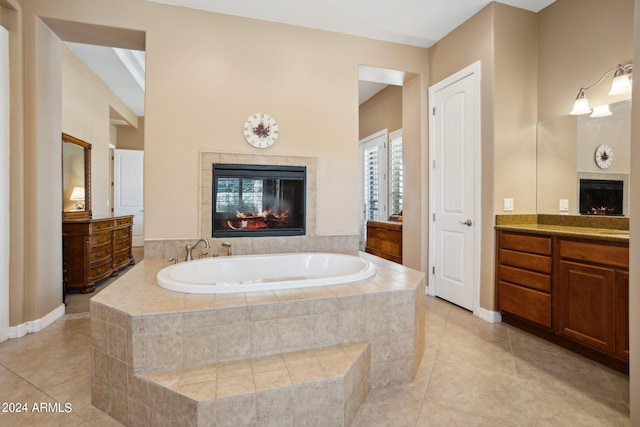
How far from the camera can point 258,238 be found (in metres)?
→ 3.23

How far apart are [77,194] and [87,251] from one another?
127 centimetres

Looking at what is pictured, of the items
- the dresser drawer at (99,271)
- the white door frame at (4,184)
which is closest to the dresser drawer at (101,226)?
the dresser drawer at (99,271)

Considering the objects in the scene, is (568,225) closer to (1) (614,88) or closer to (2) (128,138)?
(1) (614,88)

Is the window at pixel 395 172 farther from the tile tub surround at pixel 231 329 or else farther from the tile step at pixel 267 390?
the tile step at pixel 267 390

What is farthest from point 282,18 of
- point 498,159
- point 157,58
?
point 498,159

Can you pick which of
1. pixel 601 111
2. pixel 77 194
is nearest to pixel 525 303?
pixel 601 111

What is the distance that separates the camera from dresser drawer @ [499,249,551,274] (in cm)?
257

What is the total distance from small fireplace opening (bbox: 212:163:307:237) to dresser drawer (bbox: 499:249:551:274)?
189 cm

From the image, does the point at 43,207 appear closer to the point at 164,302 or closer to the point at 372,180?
the point at 164,302

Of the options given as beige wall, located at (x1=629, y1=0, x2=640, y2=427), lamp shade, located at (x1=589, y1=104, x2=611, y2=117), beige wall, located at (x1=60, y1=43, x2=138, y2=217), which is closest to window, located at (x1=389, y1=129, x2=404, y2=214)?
lamp shade, located at (x1=589, y1=104, x2=611, y2=117)

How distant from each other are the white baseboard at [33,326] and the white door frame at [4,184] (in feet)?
0.13

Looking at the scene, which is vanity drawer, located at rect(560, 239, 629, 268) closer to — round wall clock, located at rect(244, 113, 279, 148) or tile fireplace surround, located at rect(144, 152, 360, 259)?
tile fireplace surround, located at rect(144, 152, 360, 259)

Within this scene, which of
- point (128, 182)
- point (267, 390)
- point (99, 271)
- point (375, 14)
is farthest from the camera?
point (128, 182)

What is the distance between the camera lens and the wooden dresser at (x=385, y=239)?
441 centimetres
